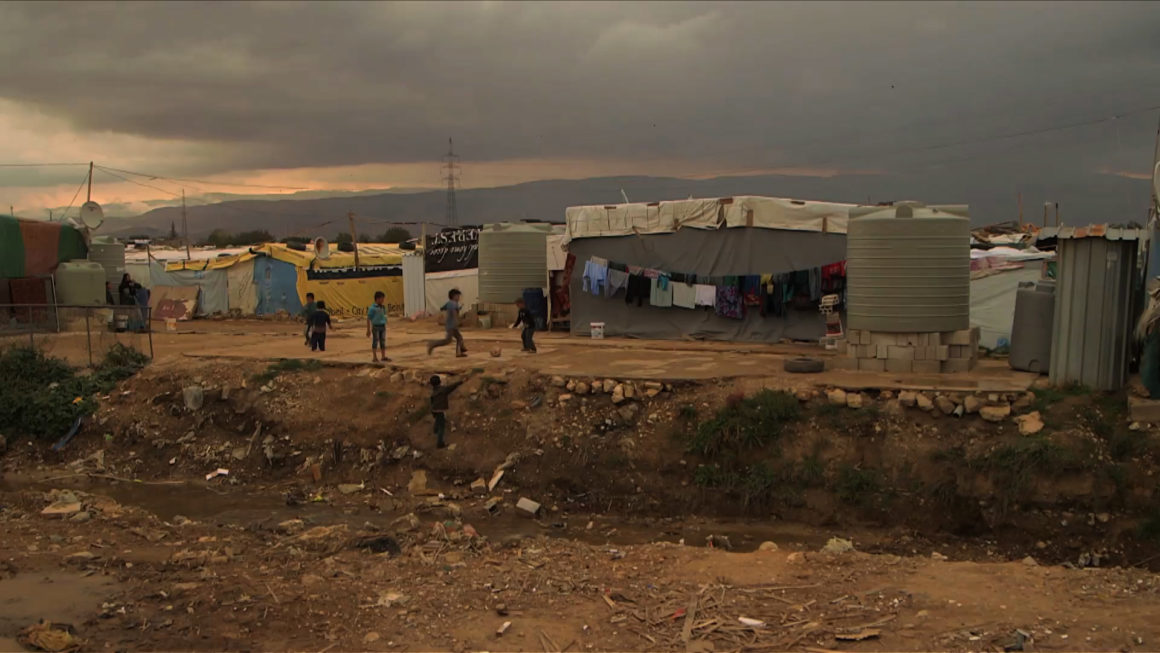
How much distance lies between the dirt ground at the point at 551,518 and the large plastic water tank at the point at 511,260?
3.36 m

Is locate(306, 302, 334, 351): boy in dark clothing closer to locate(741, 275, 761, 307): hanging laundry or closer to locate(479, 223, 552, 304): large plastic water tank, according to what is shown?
locate(479, 223, 552, 304): large plastic water tank

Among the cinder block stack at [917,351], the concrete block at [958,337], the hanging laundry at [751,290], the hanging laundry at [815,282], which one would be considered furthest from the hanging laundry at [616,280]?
the concrete block at [958,337]

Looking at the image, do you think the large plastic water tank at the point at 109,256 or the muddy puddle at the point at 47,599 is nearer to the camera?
the muddy puddle at the point at 47,599

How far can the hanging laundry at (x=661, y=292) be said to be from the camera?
1753 centimetres

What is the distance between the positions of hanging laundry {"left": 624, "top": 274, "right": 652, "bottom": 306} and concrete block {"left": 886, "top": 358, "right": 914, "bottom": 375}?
6.29 meters

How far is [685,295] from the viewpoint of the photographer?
17.4 meters

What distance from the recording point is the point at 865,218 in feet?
40.9

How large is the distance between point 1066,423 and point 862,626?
19.1ft

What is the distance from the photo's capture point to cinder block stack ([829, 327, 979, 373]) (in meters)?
12.3

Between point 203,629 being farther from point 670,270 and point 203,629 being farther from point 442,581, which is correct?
point 670,270

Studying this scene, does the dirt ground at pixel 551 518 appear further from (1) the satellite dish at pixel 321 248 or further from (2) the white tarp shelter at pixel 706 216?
(1) the satellite dish at pixel 321 248

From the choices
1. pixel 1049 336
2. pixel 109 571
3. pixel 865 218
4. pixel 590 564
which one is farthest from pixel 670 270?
pixel 109 571

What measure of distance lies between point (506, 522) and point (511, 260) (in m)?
10.9

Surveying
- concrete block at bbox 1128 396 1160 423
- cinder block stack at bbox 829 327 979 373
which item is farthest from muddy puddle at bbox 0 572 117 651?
concrete block at bbox 1128 396 1160 423
